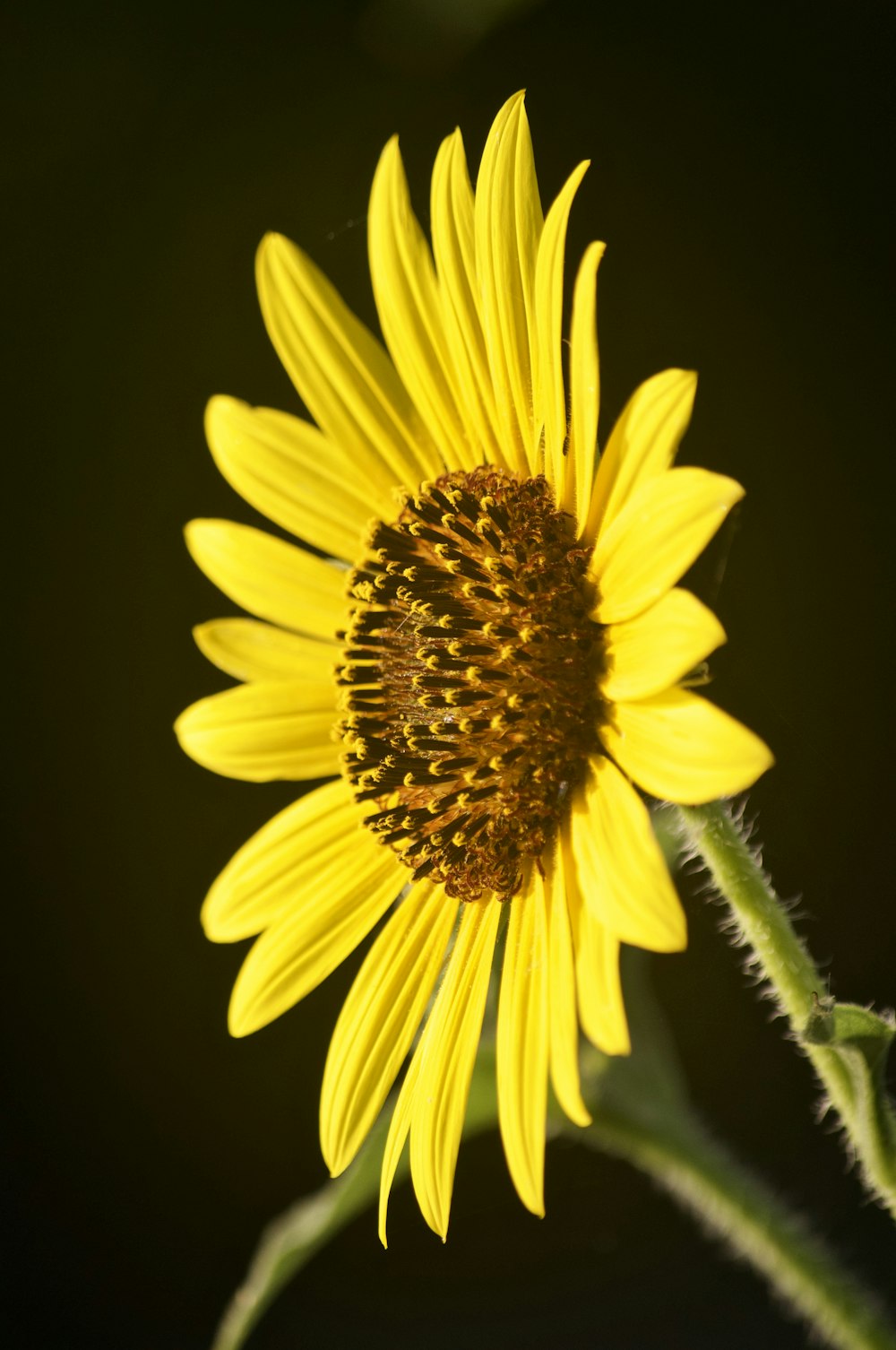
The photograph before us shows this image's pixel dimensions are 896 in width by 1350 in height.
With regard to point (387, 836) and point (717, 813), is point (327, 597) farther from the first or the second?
point (717, 813)

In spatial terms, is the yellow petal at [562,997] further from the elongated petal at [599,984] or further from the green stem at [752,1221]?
the green stem at [752,1221]

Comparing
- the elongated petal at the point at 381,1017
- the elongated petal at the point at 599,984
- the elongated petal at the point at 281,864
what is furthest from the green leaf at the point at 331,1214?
the elongated petal at the point at 599,984

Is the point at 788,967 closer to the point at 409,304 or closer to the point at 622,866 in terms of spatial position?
the point at 622,866

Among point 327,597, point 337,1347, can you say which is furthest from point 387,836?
point 337,1347

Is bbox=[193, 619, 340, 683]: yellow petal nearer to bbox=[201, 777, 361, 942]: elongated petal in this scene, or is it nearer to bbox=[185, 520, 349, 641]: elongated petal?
bbox=[185, 520, 349, 641]: elongated petal

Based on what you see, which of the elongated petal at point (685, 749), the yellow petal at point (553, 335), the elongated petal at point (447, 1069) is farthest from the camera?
the elongated petal at point (447, 1069)

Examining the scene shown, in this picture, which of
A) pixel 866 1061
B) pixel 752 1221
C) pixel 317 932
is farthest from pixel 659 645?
pixel 752 1221

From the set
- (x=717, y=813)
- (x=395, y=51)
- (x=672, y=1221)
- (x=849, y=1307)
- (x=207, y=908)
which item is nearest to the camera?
(x=717, y=813)
